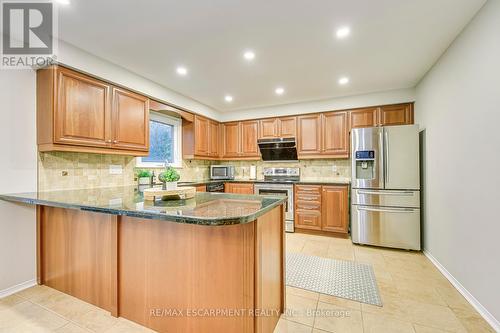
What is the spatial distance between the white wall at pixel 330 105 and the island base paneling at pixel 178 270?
2927 mm

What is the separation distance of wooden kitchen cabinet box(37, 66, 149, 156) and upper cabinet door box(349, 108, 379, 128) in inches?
136

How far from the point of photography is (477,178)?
1855 millimetres

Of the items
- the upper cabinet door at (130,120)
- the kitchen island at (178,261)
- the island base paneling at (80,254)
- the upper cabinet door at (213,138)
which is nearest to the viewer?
the kitchen island at (178,261)

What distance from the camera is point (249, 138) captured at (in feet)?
15.6

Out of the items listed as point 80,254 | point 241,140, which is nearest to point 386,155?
point 241,140

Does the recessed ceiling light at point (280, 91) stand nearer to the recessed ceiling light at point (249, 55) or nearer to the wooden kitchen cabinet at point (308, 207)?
the recessed ceiling light at point (249, 55)

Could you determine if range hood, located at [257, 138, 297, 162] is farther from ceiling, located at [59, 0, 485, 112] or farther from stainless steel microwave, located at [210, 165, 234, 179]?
ceiling, located at [59, 0, 485, 112]

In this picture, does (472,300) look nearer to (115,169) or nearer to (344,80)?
(344,80)

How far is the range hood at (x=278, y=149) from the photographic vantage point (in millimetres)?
4344

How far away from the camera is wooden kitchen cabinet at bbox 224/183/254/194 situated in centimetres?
435

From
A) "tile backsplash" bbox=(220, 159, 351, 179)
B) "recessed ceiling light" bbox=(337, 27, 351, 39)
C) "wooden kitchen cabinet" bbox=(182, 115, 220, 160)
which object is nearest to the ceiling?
"recessed ceiling light" bbox=(337, 27, 351, 39)

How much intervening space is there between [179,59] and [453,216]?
3479 mm

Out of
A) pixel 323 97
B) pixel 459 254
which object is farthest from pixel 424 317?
pixel 323 97

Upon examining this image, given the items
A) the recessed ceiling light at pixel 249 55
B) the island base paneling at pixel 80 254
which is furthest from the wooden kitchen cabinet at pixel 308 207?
the island base paneling at pixel 80 254
